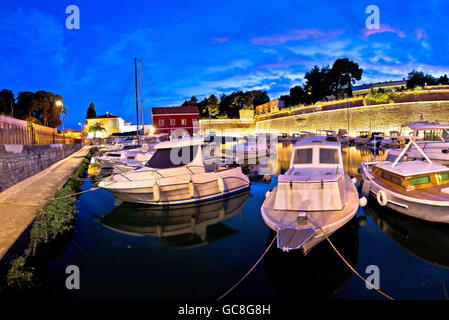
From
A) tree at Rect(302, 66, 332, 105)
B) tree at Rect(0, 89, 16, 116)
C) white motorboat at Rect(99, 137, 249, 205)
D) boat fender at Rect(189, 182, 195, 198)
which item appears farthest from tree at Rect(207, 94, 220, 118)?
boat fender at Rect(189, 182, 195, 198)

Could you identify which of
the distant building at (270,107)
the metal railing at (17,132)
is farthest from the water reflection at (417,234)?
the distant building at (270,107)

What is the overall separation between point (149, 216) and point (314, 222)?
20.9 ft

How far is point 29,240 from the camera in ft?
21.4

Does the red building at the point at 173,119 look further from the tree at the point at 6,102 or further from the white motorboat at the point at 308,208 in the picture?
the white motorboat at the point at 308,208

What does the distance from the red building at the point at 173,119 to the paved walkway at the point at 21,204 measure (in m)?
39.4

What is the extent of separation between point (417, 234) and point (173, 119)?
1889 inches

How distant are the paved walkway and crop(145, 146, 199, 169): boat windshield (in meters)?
3.97

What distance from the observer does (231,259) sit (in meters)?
6.80

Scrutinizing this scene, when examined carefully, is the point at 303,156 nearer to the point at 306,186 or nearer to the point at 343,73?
the point at 306,186

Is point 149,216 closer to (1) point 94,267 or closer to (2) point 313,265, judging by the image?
(1) point 94,267

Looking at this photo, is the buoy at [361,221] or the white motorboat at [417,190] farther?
the buoy at [361,221]

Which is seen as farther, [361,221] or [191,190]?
[191,190]

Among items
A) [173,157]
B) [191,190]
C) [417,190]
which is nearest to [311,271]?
[417,190]

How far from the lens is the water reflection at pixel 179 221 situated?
27.5 feet
